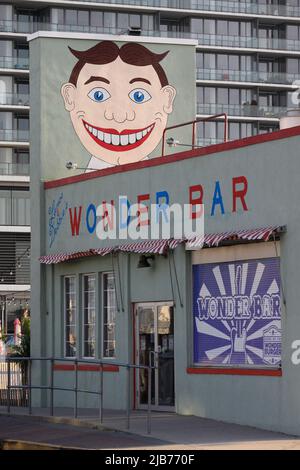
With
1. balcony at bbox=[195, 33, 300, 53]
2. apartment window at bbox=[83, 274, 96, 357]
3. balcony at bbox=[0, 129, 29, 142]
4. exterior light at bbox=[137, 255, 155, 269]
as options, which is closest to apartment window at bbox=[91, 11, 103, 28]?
balcony at bbox=[195, 33, 300, 53]

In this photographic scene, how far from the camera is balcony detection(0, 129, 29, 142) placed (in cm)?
9231

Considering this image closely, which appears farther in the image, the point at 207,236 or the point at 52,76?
the point at 52,76

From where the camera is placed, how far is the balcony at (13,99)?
92.3 metres

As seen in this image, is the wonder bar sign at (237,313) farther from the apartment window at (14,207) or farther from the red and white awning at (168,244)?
the apartment window at (14,207)

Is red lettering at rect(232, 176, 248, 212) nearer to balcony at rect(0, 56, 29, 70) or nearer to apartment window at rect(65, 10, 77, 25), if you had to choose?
balcony at rect(0, 56, 29, 70)

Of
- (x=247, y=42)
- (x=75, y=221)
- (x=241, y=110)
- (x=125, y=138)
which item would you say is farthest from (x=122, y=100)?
(x=247, y=42)

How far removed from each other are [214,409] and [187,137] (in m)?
9.38

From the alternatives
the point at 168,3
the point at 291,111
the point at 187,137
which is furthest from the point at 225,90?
the point at 291,111

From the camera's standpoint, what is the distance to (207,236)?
23141 millimetres

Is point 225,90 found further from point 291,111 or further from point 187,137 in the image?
point 291,111

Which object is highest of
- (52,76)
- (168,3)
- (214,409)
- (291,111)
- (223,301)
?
(168,3)

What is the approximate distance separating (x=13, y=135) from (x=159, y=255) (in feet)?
225

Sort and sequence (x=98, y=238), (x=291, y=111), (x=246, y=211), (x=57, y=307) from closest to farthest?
(x=246, y=211), (x=291, y=111), (x=98, y=238), (x=57, y=307)

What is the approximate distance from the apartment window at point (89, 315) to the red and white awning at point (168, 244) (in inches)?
24.7
